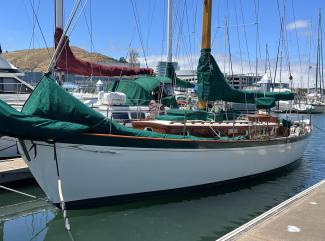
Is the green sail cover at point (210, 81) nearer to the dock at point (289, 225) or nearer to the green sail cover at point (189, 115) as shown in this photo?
the green sail cover at point (189, 115)

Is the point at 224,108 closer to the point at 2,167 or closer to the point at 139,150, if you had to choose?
the point at 139,150

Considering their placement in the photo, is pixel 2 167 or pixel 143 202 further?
pixel 2 167

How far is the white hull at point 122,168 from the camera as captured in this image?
8680 mm

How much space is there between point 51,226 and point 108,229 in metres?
1.41

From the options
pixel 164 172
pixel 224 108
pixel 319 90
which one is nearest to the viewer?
pixel 164 172

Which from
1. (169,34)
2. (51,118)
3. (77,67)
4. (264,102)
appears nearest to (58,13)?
(77,67)

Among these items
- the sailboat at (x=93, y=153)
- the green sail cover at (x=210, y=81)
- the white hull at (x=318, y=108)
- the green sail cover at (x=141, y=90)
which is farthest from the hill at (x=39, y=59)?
the sailboat at (x=93, y=153)

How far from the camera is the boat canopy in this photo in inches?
303

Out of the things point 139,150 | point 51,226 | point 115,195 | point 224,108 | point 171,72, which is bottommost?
point 51,226

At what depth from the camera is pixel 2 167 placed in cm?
1220

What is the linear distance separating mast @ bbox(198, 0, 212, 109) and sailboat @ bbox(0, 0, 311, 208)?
9.86 feet

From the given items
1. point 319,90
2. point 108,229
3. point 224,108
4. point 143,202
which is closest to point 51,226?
point 108,229

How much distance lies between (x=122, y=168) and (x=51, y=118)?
6.30ft

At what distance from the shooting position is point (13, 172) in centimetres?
1193
